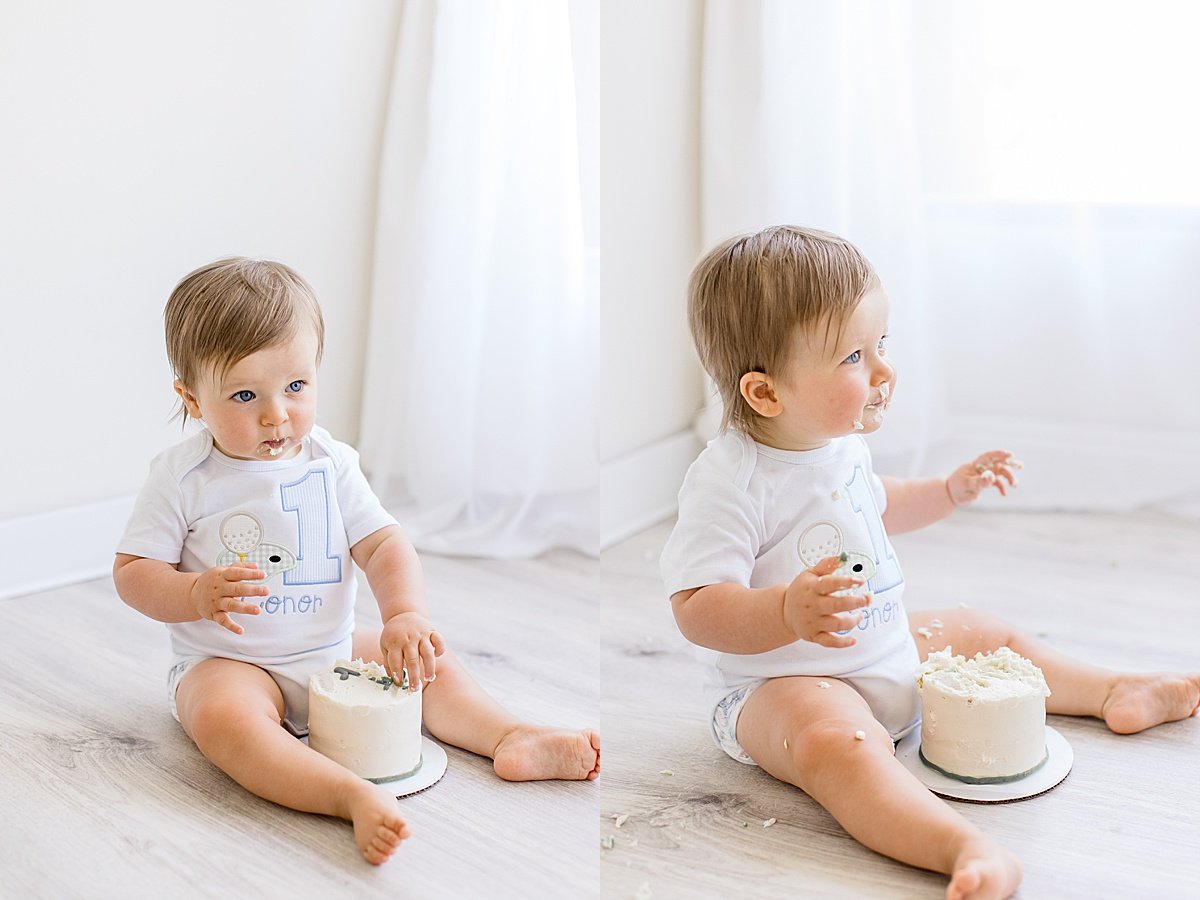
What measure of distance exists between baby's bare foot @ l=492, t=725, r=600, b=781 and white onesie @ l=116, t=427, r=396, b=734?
217 millimetres

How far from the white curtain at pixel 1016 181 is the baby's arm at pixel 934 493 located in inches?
25.1

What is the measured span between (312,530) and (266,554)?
5cm

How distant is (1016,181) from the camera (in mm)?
1932

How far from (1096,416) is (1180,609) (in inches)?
17.8

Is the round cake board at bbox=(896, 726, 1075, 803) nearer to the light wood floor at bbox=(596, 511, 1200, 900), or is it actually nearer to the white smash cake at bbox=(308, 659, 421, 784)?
the light wood floor at bbox=(596, 511, 1200, 900)

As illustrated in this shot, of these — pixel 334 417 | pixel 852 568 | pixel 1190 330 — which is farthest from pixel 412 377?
pixel 1190 330

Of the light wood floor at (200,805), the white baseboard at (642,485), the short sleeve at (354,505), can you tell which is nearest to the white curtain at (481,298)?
the white baseboard at (642,485)

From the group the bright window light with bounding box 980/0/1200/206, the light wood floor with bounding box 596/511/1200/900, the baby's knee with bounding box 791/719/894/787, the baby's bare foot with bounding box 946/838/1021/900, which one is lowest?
the light wood floor with bounding box 596/511/1200/900

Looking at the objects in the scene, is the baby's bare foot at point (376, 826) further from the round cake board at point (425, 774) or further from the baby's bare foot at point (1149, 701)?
the baby's bare foot at point (1149, 701)

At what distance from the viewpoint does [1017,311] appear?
6.58ft

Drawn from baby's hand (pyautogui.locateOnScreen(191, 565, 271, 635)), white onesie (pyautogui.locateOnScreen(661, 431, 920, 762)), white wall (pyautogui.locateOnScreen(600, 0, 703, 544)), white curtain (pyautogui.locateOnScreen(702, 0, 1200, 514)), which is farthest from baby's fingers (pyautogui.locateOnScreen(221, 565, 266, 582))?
Answer: white curtain (pyautogui.locateOnScreen(702, 0, 1200, 514))

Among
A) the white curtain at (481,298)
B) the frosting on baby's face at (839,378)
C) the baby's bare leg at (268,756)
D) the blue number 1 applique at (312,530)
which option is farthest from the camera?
the white curtain at (481,298)

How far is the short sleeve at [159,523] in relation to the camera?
3.97 feet

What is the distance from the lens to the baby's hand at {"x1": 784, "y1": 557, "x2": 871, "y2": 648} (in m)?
0.99
